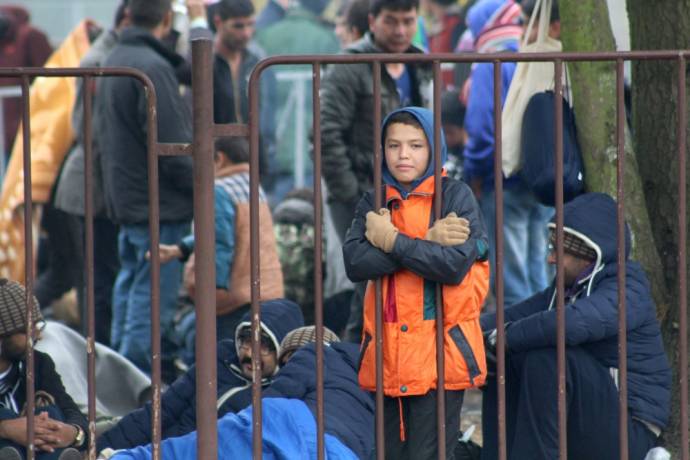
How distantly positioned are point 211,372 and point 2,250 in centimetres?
439

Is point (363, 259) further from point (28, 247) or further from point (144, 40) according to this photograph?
point (144, 40)

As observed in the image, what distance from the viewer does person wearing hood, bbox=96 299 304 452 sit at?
5.42 meters

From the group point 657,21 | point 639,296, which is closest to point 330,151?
point 657,21

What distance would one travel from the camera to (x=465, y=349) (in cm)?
455

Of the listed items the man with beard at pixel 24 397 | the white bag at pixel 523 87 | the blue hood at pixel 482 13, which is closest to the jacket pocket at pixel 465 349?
the white bag at pixel 523 87

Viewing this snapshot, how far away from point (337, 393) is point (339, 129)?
2333mm

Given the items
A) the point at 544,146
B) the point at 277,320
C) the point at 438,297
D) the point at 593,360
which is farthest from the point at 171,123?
the point at 438,297

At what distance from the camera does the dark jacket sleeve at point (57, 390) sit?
549 centimetres

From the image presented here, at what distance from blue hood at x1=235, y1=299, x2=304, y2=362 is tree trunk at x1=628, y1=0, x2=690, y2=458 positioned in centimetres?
145

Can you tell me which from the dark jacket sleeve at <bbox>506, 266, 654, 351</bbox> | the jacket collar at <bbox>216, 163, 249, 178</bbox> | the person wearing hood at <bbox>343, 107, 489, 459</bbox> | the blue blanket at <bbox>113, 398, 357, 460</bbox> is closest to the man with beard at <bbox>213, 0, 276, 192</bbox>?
the jacket collar at <bbox>216, 163, 249, 178</bbox>

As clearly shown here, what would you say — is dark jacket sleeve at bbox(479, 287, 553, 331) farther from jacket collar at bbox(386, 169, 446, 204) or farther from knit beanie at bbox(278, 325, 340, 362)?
jacket collar at bbox(386, 169, 446, 204)

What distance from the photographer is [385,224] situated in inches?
Answer: 175

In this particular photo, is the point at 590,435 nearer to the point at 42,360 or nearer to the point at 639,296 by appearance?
the point at 639,296

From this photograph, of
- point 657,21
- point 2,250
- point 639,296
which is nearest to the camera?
point 639,296
